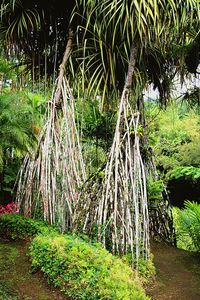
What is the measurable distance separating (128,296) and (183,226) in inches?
94.1

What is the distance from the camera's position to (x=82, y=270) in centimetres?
288

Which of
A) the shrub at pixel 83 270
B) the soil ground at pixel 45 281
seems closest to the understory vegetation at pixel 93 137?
the shrub at pixel 83 270

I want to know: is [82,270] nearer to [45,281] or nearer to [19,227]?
[45,281]

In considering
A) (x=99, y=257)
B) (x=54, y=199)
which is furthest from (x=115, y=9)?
(x=99, y=257)

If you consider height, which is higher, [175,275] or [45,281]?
[45,281]

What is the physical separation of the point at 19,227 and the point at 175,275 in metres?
1.78

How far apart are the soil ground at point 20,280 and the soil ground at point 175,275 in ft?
3.17

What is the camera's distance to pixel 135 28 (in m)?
4.12

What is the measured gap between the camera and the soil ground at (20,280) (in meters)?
2.83

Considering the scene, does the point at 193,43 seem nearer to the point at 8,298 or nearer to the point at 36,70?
the point at 36,70

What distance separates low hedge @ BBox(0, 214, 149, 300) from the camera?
8.73 feet

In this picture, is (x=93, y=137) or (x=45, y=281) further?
(x=93, y=137)

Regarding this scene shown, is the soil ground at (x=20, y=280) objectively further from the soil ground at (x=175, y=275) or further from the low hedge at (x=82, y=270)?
the soil ground at (x=175, y=275)

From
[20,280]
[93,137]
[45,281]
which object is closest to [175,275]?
[45,281]
